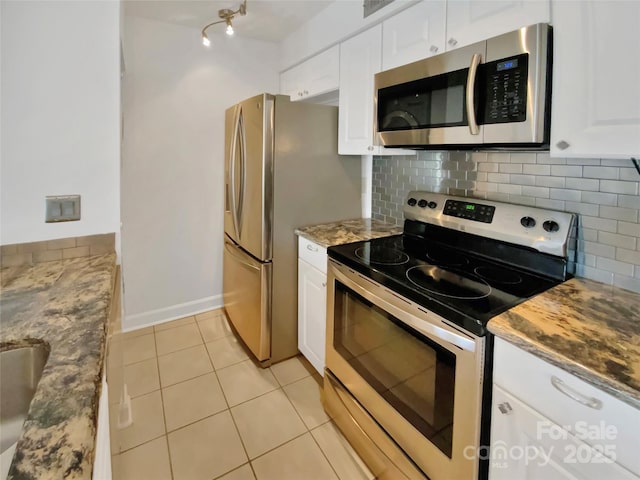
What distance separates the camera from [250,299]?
91.6 inches

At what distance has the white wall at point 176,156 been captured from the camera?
253cm

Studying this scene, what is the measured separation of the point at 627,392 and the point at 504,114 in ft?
2.96

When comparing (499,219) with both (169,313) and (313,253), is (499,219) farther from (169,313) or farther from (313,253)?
(169,313)

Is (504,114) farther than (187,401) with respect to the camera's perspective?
No

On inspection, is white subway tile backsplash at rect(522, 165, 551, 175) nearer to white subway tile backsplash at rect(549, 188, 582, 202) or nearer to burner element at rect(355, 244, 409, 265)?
white subway tile backsplash at rect(549, 188, 582, 202)

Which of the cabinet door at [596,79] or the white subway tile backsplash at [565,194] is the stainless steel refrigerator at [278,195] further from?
the cabinet door at [596,79]

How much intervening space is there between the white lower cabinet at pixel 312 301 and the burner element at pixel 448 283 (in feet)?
2.03

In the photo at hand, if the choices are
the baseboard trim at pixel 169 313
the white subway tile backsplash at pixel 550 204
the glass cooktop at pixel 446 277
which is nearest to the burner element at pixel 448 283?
the glass cooktop at pixel 446 277

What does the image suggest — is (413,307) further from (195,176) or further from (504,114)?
(195,176)

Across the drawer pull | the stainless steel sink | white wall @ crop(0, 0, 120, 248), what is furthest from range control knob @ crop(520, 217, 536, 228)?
white wall @ crop(0, 0, 120, 248)

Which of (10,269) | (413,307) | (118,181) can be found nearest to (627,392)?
(413,307)

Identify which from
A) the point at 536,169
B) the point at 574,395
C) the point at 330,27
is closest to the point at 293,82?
the point at 330,27

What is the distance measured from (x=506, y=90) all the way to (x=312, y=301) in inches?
56.4

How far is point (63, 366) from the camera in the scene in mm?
776
